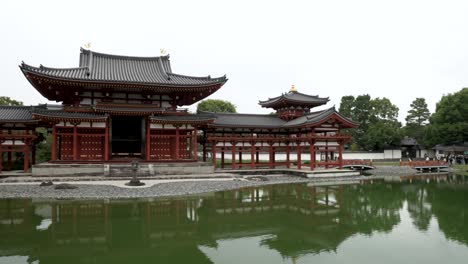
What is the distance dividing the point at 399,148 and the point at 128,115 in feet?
134

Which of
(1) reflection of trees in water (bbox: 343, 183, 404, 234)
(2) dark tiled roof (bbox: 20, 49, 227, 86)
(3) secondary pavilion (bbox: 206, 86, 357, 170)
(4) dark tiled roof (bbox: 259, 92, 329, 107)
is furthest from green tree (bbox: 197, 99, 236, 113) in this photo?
(1) reflection of trees in water (bbox: 343, 183, 404, 234)

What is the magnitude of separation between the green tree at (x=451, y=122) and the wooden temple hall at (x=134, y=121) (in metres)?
24.8

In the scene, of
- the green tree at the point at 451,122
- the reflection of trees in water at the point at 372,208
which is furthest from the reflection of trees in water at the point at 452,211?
the green tree at the point at 451,122

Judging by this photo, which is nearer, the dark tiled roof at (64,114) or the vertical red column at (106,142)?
the dark tiled roof at (64,114)

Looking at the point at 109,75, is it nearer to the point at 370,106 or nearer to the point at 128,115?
the point at 128,115

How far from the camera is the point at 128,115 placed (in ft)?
77.9

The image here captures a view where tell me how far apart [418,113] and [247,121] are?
4320cm

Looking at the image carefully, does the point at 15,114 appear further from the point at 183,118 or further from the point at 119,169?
the point at 183,118

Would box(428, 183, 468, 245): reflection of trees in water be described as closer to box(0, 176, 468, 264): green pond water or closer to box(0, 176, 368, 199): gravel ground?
box(0, 176, 468, 264): green pond water

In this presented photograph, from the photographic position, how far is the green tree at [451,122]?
4359 centimetres

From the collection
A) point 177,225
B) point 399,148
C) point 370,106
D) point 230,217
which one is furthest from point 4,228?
point 370,106

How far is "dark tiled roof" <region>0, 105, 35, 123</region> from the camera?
22.1 metres

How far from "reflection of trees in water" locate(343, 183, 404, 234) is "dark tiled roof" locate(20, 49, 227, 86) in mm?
13347

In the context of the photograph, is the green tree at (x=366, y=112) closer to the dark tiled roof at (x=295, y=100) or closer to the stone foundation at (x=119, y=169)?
the dark tiled roof at (x=295, y=100)
